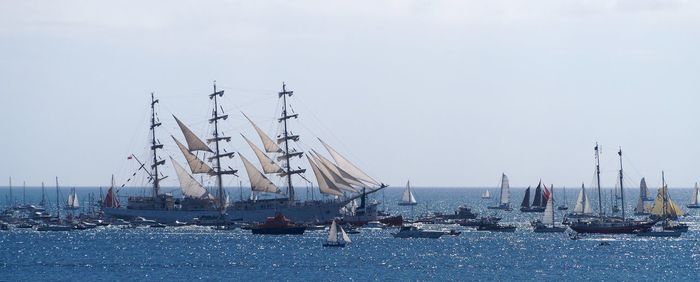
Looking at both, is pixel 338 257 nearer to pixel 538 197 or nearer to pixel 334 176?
pixel 334 176

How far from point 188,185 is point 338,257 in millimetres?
49959

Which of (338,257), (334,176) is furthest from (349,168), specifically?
(338,257)

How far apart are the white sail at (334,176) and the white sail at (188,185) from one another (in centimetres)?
1304

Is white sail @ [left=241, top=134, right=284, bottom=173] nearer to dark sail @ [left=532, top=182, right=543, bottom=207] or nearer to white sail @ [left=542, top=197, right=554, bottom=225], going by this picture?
white sail @ [left=542, top=197, right=554, bottom=225]

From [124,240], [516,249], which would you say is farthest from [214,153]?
[516,249]

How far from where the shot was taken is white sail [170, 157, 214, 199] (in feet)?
466

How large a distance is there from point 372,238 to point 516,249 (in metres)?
15.7

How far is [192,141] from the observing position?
143125 millimetres

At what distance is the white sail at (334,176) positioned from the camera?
137 meters

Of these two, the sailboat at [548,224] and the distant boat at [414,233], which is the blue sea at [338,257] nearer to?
the distant boat at [414,233]

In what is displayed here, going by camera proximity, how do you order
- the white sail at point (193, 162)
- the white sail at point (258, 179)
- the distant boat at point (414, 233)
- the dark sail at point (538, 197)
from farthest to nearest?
the dark sail at point (538, 197)
the white sail at point (193, 162)
the white sail at point (258, 179)
the distant boat at point (414, 233)

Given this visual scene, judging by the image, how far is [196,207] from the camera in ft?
474

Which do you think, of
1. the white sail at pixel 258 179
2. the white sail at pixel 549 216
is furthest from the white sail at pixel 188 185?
the white sail at pixel 549 216

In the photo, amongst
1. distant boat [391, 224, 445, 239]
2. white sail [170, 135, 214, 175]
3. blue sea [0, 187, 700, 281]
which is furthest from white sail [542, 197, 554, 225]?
white sail [170, 135, 214, 175]
